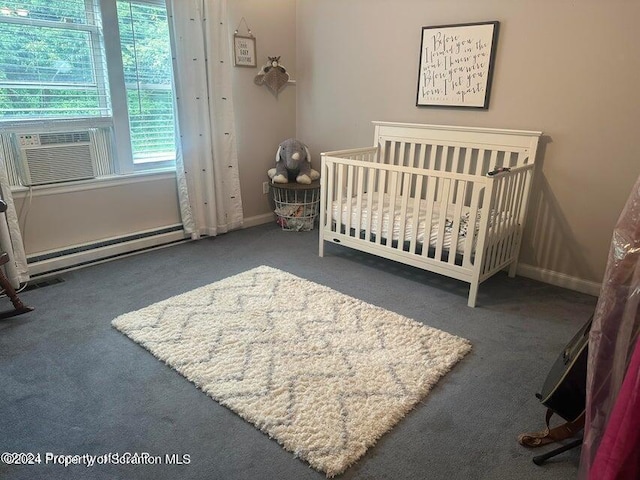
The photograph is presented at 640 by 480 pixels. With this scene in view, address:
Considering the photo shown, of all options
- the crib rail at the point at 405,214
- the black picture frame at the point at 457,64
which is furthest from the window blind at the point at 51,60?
the black picture frame at the point at 457,64

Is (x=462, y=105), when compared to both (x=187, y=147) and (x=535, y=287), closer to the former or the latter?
(x=535, y=287)

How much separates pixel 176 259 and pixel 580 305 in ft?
9.18

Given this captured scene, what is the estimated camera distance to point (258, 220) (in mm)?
4234

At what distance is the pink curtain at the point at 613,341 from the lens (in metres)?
0.96

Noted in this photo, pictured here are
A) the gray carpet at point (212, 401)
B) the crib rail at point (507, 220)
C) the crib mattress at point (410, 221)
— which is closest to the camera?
the gray carpet at point (212, 401)

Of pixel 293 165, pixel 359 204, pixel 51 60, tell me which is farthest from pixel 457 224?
pixel 51 60

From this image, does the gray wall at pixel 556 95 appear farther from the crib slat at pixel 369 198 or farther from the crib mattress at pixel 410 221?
the crib slat at pixel 369 198

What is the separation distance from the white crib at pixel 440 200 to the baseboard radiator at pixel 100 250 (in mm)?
1294

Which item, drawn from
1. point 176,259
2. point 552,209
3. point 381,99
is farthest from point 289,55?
point 552,209

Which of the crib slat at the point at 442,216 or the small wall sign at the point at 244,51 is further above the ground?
the small wall sign at the point at 244,51

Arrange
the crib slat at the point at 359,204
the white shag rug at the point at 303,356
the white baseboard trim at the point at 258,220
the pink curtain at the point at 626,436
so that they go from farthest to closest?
the white baseboard trim at the point at 258,220 < the crib slat at the point at 359,204 < the white shag rug at the point at 303,356 < the pink curtain at the point at 626,436

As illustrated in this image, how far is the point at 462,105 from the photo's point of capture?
3.15 metres

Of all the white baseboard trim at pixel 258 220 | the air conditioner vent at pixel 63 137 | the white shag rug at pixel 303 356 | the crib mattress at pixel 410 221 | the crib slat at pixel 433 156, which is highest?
the air conditioner vent at pixel 63 137

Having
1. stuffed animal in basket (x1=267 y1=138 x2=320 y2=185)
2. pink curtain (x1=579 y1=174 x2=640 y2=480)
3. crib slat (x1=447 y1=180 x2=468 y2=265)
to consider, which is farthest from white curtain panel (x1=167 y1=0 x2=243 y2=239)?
pink curtain (x1=579 y1=174 x2=640 y2=480)
